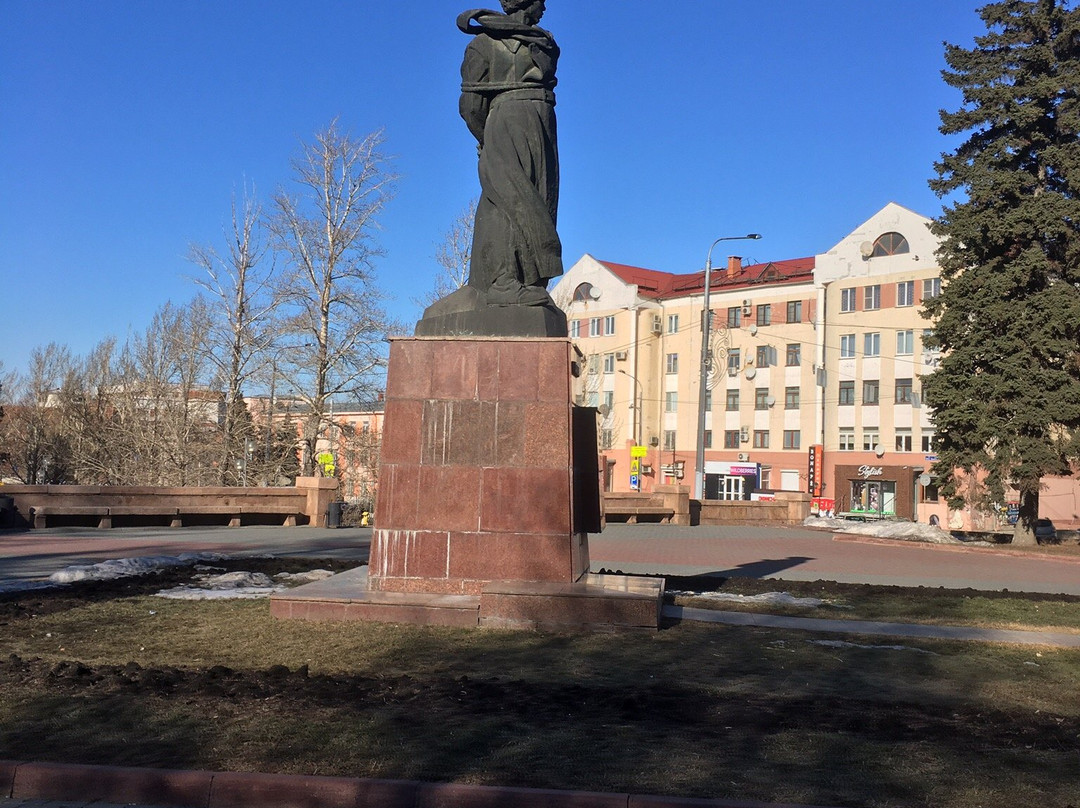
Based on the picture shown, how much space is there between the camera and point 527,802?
4461 millimetres

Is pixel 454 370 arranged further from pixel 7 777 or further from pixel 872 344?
pixel 872 344

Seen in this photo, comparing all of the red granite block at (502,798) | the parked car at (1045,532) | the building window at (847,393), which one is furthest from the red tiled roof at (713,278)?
the red granite block at (502,798)

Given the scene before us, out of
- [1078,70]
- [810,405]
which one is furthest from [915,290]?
[1078,70]

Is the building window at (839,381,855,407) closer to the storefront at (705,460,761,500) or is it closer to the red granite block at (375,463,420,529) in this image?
the storefront at (705,460,761,500)

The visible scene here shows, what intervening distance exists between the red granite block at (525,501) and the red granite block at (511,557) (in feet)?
0.27

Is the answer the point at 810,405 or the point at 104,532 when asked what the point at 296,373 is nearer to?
the point at 104,532

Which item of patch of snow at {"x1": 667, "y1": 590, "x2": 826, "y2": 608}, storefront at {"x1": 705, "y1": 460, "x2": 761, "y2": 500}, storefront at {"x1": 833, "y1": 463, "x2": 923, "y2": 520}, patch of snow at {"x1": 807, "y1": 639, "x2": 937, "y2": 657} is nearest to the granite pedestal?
patch of snow at {"x1": 807, "y1": 639, "x2": 937, "y2": 657}

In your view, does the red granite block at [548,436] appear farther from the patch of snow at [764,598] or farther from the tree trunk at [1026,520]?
the tree trunk at [1026,520]

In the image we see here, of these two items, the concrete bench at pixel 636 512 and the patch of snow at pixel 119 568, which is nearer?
the patch of snow at pixel 119 568

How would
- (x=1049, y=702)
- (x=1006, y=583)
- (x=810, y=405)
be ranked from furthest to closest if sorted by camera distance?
(x=810, y=405) → (x=1006, y=583) → (x=1049, y=702)

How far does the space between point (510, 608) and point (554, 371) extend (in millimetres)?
2215

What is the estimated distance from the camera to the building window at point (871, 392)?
52.4 meters

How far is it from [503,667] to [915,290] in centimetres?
4729

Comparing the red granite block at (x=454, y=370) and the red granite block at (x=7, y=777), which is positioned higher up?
the red granite block at (x=454, y=370)
